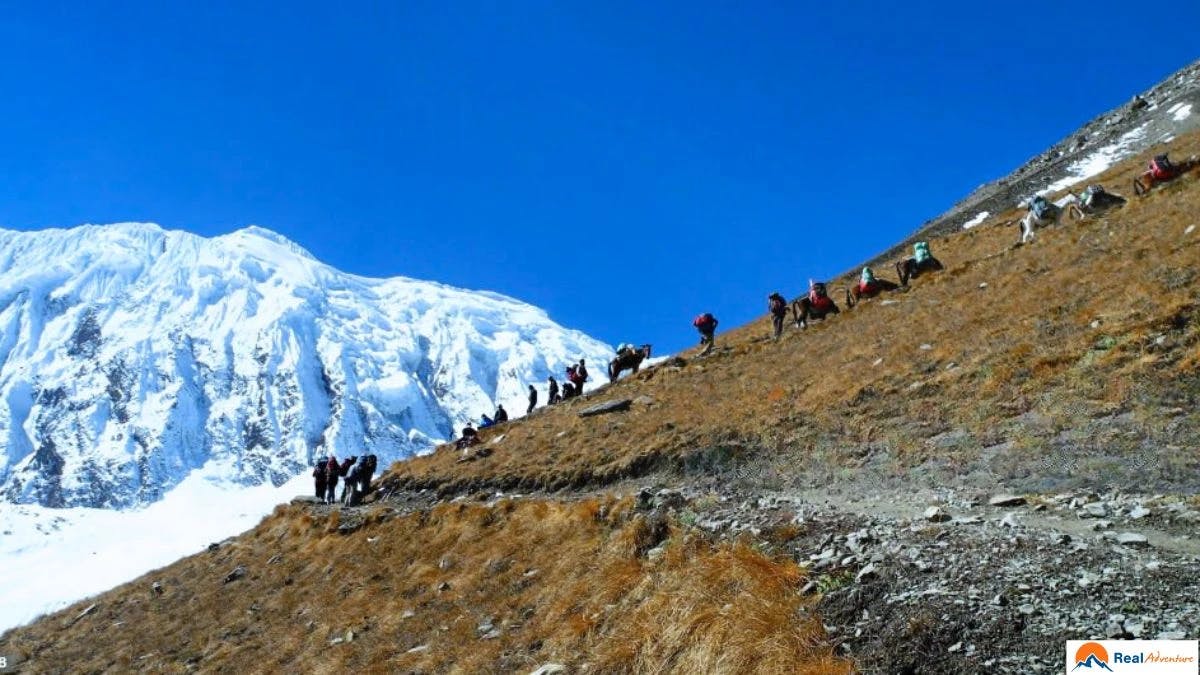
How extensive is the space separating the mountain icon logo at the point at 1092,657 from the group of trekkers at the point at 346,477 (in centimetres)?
2566

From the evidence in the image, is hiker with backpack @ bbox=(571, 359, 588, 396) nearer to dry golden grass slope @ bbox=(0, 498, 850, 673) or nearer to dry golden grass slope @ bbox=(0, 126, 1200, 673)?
dry golden grass slope @ bbox=(0, 126, 1200, 673)

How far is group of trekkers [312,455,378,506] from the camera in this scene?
96.1 feet

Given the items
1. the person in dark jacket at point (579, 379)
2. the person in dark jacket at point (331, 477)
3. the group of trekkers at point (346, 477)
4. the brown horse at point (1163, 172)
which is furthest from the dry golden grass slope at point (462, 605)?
the brown horse at point (1163, 172)

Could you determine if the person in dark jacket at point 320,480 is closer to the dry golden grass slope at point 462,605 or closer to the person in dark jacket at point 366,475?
the person in dark jacket at point 366,475

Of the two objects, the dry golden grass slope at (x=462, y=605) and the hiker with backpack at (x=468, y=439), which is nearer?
the dry golden grass slope at (x=462, y=605)

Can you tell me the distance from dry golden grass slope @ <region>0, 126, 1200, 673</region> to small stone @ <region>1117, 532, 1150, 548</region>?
184cm

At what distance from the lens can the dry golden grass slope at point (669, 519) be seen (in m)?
9.51

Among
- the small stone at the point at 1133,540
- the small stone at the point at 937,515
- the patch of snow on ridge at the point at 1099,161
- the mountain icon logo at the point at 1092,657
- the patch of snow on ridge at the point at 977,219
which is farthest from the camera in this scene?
the patch of snow on ridge at the point at 977,219

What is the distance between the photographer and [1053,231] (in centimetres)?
2573

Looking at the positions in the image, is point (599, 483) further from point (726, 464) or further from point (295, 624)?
point (295, 624)

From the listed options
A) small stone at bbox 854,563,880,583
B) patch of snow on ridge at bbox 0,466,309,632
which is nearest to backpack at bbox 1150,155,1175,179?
small stone at bbox 854,563,880,583

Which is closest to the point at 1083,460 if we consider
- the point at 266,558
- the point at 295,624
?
the point at 295,624

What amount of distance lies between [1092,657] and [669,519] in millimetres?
6704

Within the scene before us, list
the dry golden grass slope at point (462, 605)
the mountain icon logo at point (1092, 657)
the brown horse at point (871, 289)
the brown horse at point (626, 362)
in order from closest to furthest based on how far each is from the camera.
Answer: the mountain icon logo at point (1092, 657) < the dry golden grass slope at point (462, 605) < the brown horse at point (871, 289) < the brown horse at point (626, 362)
